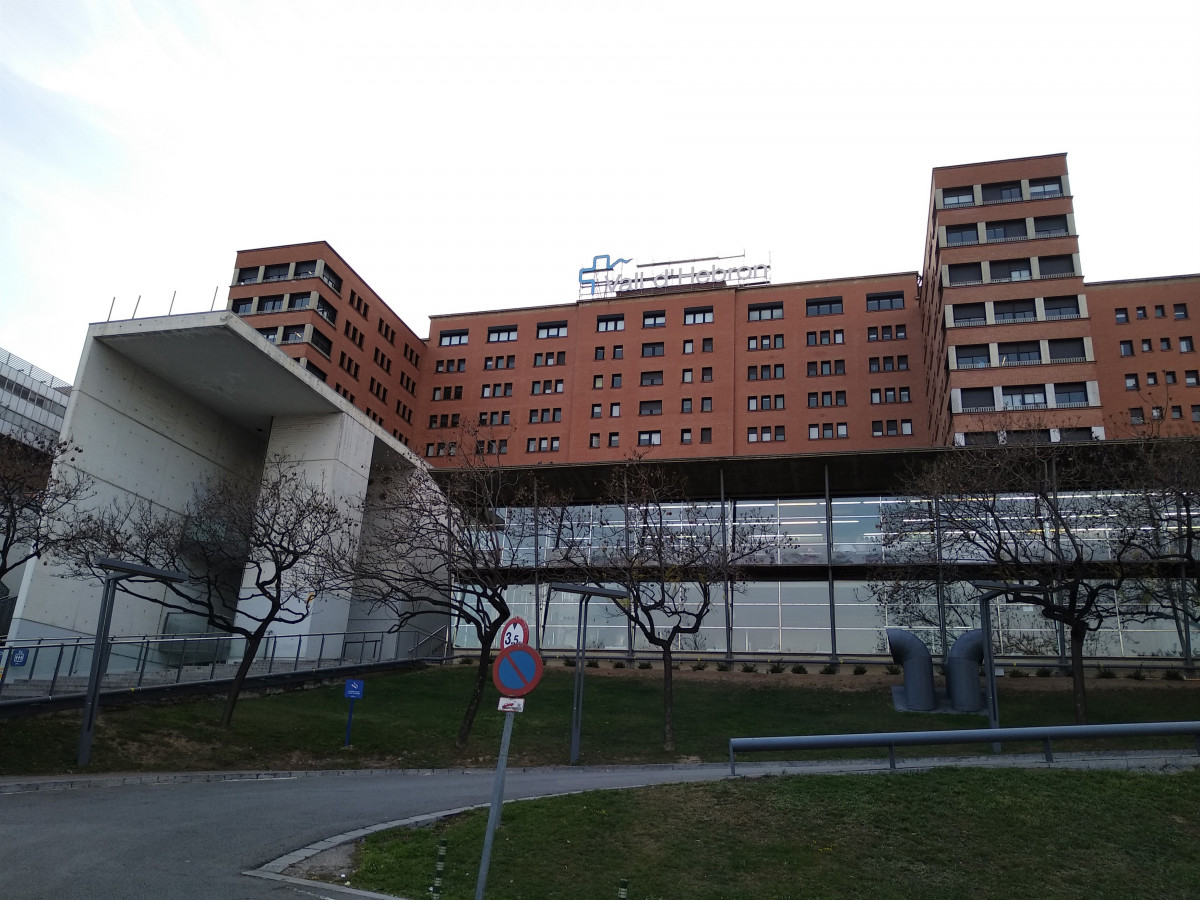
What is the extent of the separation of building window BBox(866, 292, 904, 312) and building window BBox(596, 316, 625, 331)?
19.0 metres

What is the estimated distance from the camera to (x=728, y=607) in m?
36.3

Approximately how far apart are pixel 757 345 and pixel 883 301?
10.0m

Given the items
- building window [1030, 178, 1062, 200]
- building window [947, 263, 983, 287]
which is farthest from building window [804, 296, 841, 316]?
building window [1030, 178, 1062, 200]

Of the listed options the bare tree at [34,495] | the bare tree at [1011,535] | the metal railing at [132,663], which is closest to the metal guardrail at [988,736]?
A: the bare tree at [1011,535]

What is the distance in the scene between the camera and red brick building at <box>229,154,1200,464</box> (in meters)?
59.8

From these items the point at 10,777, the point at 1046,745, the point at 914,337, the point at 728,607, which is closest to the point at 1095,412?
the point at 914,337

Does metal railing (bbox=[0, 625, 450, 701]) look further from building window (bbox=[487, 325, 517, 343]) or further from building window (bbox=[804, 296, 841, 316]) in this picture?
building window (bbox=[804, 296, 841, 316])

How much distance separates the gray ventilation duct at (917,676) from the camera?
92.3ft

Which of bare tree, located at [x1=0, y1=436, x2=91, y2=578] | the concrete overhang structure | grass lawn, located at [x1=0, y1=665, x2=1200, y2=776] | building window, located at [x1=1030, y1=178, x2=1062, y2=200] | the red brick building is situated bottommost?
grass lawn, located at [x1=0, y1=665, x2=1200, y2=776]

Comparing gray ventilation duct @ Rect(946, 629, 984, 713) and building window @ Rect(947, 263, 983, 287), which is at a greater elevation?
building window @ Rect(947, 263, 983, 287)

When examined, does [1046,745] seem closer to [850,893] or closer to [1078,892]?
[1078,892]

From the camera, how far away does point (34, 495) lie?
23.8 m

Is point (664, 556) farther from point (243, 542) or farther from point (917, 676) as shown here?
point (243, 542)

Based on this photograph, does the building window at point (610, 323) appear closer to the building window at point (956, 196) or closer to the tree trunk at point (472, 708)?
the building window at point (956, 196)
